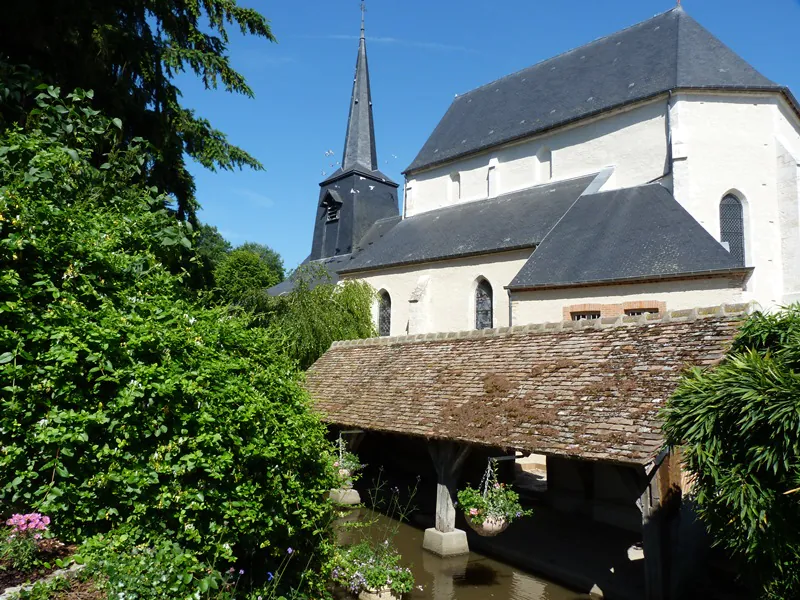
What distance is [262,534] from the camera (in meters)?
4.29

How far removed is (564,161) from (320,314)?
33.4 feet

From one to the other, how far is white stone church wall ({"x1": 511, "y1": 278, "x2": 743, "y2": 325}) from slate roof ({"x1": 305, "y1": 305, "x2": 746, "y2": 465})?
5.53 metres

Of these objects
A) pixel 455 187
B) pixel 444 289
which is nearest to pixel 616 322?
pixel 444 289

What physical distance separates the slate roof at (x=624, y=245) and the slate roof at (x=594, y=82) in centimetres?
386

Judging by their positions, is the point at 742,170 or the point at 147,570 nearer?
the point at 147,570

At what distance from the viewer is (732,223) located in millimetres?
17141

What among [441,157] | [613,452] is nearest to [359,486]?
[613,452]

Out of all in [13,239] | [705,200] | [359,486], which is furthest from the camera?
[705,200]

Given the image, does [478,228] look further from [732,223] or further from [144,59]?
[144,59]

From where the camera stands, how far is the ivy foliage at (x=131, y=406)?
3.90 meters

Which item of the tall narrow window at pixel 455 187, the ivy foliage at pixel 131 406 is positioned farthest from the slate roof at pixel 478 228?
the ivy foliage at pixel 131 406

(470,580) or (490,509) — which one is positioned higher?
(490,509)

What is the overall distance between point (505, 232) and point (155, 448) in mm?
16299

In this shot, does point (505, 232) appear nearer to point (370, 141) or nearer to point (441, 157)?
point (441, 157)
